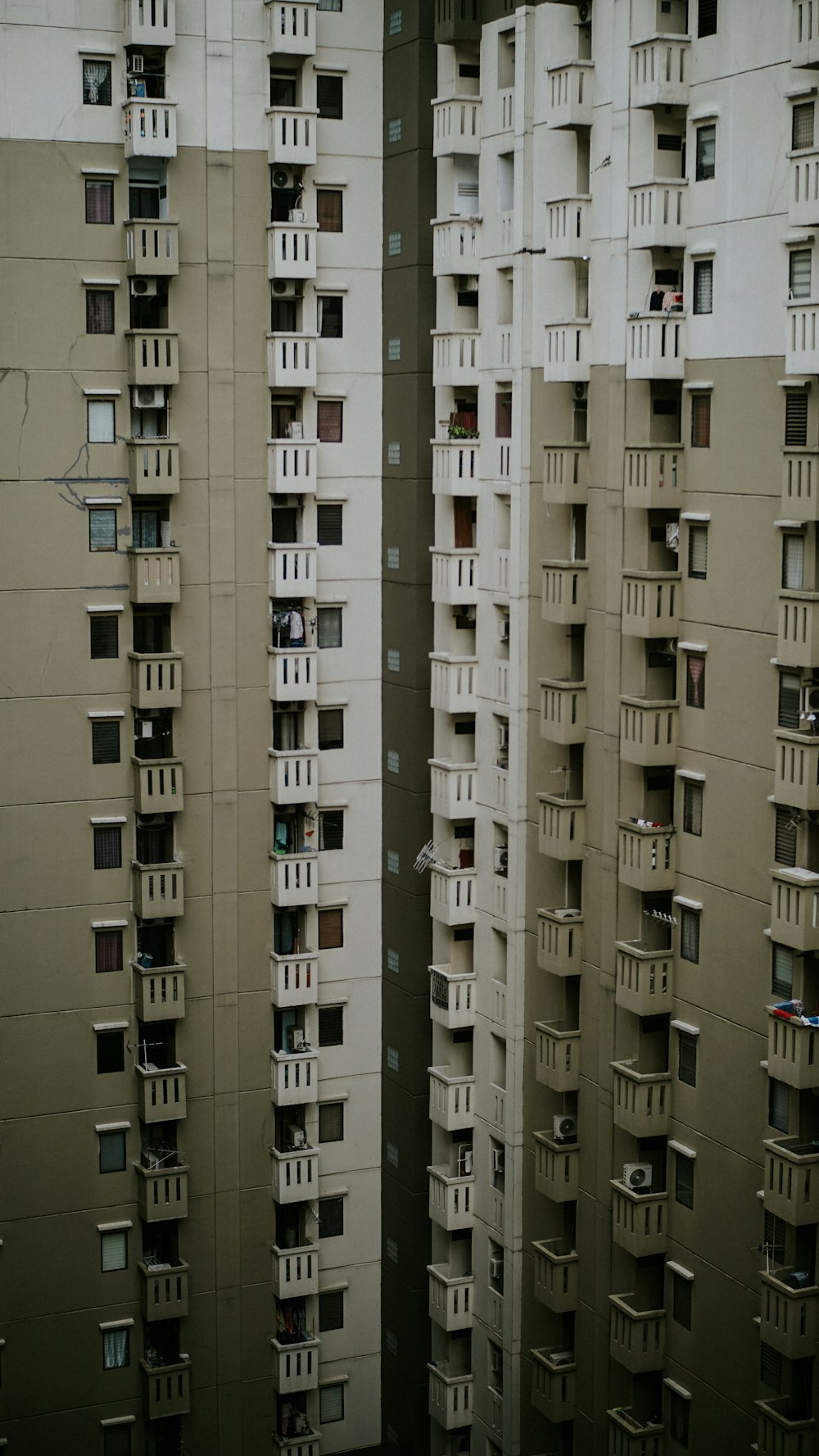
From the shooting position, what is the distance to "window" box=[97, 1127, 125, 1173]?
28.3 meters

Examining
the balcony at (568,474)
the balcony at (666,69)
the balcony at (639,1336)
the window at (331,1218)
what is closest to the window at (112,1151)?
the window at (331,1218)

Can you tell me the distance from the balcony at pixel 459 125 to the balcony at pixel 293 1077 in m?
13.9

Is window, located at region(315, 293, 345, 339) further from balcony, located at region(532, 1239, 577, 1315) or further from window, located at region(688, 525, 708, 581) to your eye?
balcony, located at region(532, 1239, 577, 1315)

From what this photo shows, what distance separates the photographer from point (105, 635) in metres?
27.4

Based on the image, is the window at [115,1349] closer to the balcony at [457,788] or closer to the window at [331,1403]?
the window at [331,1403]

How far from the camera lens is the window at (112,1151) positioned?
28266 mm

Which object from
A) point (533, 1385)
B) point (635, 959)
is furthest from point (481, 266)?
point (533, 1385)

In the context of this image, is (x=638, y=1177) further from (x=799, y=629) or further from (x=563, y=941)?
(x=799, y=629)

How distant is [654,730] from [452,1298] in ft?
34.3

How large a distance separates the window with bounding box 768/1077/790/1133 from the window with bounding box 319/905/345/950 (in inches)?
350

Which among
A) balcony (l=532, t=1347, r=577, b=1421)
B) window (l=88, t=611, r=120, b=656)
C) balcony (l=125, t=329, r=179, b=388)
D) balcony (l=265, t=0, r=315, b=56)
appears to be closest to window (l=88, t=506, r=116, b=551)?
window (l=88, t=611, r=120, b=656)

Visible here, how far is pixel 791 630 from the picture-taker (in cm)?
2116

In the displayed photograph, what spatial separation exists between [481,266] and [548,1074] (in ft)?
Answer: 38.6

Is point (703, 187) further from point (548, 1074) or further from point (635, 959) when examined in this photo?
point (548, 1074)
